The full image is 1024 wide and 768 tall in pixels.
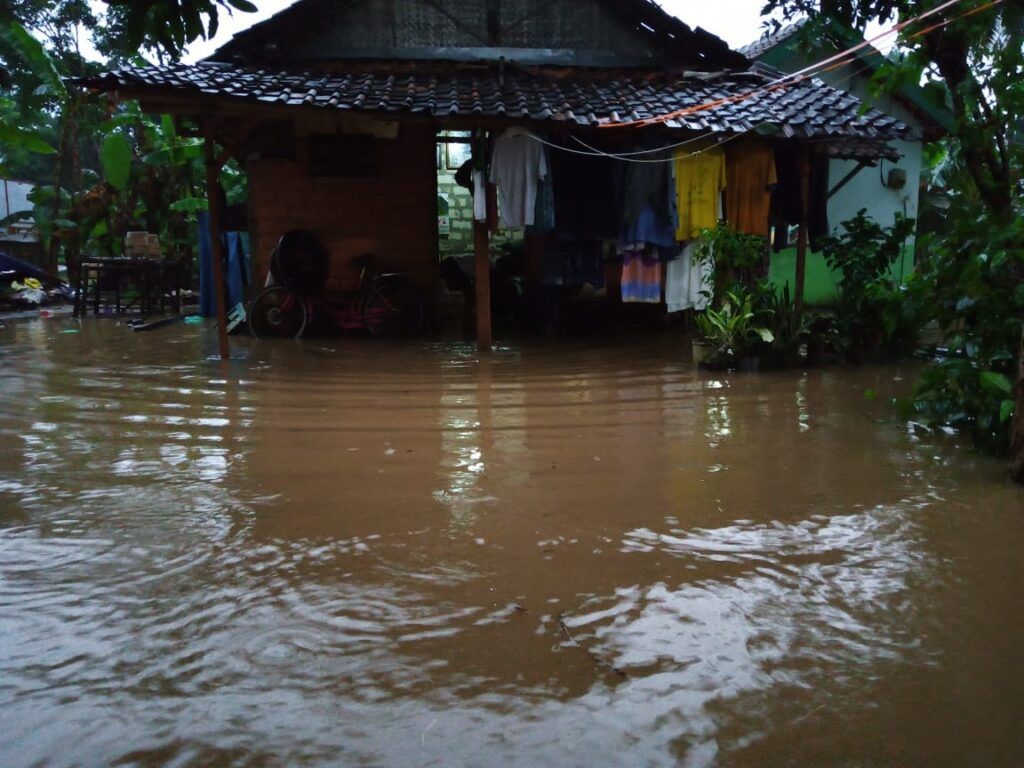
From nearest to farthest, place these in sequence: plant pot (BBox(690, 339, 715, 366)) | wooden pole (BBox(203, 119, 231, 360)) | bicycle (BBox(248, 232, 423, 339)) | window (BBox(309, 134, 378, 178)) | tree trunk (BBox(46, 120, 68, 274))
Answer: plant pot (BBox(690, 339, 715, 366)) < wooden pole (BBox(203, 119, 231, 360)) < bicycle (BBox(248, 232, 423, 339)) < window (BBox(309, 134, 378, 178)) < tree trunk (BBox(46, 120, 68, 274))

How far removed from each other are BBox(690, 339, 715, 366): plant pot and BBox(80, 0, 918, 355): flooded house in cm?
114

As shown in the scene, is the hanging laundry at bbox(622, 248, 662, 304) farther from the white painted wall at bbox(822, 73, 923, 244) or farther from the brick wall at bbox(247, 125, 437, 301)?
the white painted wall at bbox(822, 73, 923, 244)

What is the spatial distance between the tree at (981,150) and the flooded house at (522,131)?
4.81 ft

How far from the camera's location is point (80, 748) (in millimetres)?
2145

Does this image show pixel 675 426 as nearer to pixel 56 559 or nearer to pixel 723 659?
pixel 723 659

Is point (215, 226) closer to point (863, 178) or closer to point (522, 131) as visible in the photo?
point (522, 131)

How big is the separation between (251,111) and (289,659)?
702 centimetres

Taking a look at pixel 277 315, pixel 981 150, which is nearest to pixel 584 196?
pixel 277 315

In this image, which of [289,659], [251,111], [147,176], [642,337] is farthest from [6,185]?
[289,659]

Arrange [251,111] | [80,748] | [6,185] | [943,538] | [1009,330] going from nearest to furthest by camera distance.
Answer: [80,748] → [943,538] → [1009,330] → [251,111] → [6,185]

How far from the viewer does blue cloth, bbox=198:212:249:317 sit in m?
13.1

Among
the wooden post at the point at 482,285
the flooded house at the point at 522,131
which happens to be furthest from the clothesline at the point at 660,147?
the wooden post at the point at 482,285

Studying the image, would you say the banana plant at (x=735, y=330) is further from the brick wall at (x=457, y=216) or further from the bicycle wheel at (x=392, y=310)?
the brick wall at (x=457, y=216)

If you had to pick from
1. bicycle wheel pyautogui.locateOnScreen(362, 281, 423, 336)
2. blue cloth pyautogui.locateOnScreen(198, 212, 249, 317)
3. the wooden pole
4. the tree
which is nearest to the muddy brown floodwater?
the tree
